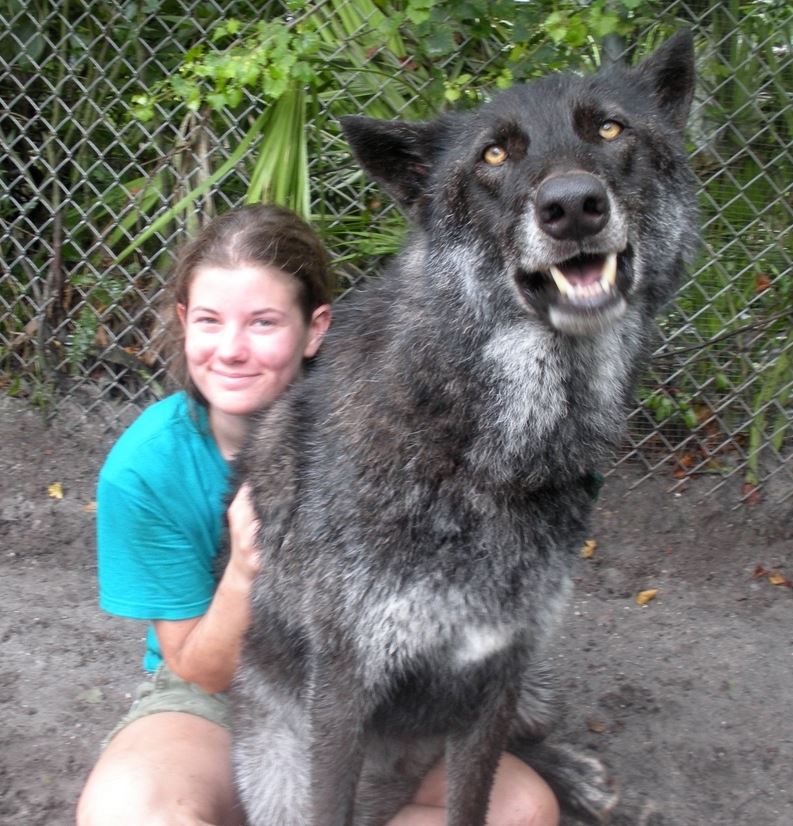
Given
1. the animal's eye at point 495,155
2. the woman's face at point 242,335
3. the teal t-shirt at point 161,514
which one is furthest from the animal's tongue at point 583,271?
the teal t-shirt at point 161,514

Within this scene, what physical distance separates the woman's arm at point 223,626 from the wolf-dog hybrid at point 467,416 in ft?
0.23

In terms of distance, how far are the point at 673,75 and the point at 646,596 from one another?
219cm

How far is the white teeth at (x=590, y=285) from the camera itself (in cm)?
203

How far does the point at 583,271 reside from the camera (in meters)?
2.06

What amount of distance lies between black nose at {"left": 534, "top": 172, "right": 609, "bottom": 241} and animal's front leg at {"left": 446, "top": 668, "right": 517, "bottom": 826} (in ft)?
3.47

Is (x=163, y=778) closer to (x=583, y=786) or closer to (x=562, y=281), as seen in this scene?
(x=583, y=786)

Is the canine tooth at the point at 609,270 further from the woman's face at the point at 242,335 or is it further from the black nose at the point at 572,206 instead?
the woman's face at the point at 242,335

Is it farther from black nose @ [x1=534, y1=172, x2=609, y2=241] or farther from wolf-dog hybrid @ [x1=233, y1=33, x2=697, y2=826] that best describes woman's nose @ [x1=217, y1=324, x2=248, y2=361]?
black nose @ [x1=534, y1=172, x2=609, y2=241]

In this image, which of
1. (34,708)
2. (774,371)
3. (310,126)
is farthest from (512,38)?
Answer: (34,708)

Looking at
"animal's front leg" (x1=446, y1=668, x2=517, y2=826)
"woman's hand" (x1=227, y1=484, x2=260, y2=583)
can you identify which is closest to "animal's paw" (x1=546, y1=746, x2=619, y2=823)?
"animal's front leg" (x1=446, y1=668, x2=517, y2=826)

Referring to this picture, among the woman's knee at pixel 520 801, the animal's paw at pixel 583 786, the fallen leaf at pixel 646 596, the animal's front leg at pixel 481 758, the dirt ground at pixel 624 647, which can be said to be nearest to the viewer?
the animal's front leg at pixel 481 758

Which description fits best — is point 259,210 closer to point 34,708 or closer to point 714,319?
point 34,708

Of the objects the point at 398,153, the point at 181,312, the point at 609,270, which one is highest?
the point at 609,270

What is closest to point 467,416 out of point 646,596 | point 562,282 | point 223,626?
point 562,282
